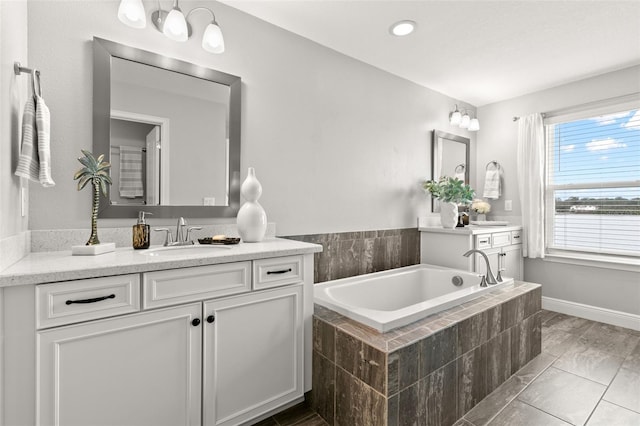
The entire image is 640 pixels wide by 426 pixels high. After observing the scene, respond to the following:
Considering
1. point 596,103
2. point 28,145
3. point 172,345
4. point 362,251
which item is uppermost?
point 596,103

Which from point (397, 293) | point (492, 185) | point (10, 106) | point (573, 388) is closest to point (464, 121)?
point (492, 185)

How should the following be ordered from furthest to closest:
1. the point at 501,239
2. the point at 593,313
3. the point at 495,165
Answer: the point at 495,165, the point at 501,239, the point at 593,313

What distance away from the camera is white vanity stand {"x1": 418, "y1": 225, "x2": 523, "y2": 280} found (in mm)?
2907

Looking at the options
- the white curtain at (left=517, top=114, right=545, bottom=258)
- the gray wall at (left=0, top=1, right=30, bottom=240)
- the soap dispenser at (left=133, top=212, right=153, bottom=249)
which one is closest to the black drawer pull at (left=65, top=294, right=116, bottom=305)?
the gray wall at (left=0, top=1, right=30, bottom=240)

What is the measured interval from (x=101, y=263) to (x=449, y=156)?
3.48 metres

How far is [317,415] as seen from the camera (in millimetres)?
1702

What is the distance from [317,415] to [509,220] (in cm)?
321

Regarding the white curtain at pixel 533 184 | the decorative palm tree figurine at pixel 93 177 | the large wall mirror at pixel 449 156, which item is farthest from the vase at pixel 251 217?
the white curtain at pixel 533 184

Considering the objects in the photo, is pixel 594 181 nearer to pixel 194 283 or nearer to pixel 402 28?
pixel 402 28

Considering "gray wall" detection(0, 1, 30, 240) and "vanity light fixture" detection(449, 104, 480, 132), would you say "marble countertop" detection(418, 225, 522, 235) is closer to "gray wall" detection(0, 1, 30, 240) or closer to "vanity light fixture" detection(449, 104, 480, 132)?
"vanity light fixture" detection(449, 104, 480, 132)

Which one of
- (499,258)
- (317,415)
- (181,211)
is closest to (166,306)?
(181,211)

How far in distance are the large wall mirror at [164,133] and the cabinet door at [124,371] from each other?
71cm

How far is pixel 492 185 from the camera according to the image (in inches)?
148

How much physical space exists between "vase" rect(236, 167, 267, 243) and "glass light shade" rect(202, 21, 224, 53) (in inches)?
30.6
